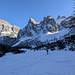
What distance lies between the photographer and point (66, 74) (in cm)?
1112

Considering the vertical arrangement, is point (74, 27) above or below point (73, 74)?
above

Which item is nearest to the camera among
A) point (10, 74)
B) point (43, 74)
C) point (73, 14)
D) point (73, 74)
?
point (73, 74)

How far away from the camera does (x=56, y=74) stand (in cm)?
1138

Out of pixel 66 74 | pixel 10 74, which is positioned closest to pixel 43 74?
pixel 66 74

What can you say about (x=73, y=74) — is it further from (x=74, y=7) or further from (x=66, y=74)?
(x=74, y=7)

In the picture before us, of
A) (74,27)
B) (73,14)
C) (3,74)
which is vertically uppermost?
(73,14)

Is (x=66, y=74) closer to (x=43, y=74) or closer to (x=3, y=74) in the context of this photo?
(x=43, y=74)

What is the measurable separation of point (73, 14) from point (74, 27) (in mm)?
1360

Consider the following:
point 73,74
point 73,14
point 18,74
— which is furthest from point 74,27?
point 18,74

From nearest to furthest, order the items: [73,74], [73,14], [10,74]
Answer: [73,74] → [10,74] → [73,14]

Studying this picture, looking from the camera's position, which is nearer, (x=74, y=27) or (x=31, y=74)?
(x=31, y=74)

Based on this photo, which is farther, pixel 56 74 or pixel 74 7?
pixel 74 7

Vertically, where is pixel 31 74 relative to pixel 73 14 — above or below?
below

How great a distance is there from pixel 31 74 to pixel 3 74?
2672 millimetres
